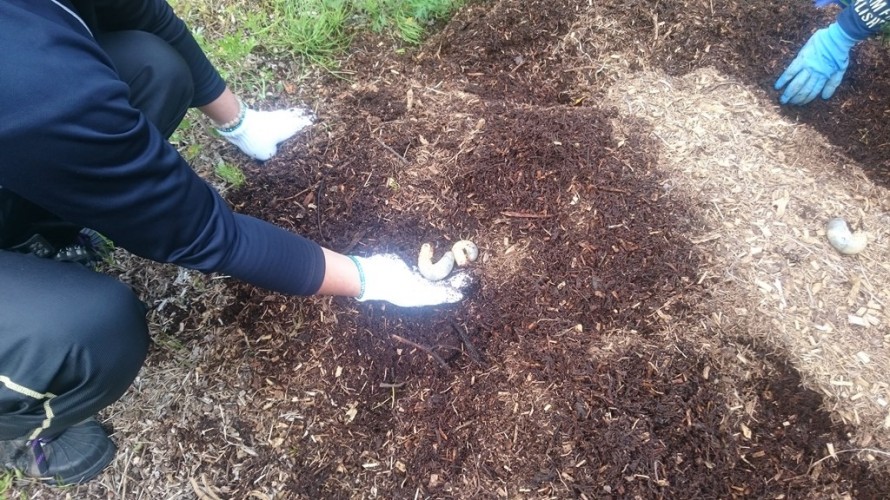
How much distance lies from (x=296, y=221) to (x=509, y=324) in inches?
36.5

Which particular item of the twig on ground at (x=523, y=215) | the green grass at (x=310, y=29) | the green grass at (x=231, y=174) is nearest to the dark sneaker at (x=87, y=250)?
the green grass at (x=231, y=174)

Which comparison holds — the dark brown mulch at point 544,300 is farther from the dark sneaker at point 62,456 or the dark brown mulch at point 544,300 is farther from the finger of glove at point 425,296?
the dark sneaker at point 62,456

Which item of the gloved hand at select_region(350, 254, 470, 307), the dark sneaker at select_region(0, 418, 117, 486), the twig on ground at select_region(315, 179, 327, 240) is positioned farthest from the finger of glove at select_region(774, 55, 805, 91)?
the dark sneaker at select_region(0, 418, 117, 486)

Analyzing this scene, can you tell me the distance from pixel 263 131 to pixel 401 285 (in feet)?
2.94

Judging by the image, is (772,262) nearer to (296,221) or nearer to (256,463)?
(296,221)

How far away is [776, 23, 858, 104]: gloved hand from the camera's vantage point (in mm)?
2086

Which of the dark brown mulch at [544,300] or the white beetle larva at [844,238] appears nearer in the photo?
the dark brown mulch at [544,300]

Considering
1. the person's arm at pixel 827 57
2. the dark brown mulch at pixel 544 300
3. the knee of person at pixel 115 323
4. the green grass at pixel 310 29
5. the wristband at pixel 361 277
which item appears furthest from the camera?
the green grass at pixel 310 29

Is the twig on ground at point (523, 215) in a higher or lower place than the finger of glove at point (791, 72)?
lower

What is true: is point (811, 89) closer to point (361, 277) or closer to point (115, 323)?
point (361, 277)

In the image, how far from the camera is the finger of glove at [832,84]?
2.12 meters

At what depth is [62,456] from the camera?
1.87m

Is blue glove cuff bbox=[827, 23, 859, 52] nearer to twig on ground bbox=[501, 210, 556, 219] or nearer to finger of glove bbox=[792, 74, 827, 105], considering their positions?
finger of glove bbox=[792, 74, 827, 105]

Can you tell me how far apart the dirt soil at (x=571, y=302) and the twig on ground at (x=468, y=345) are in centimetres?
1
